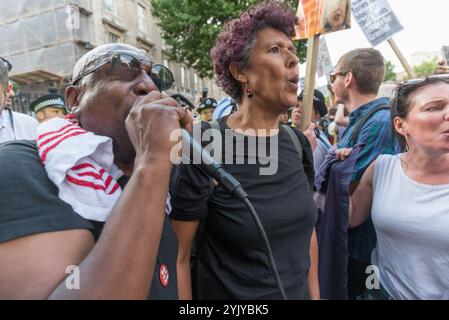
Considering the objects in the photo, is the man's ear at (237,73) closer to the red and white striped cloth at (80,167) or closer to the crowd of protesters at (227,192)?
the crowd of protesters at (227,192)

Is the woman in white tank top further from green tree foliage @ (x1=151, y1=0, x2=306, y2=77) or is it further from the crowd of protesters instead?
green tree foliage @ (x1=151, y1=0, x2=306, y2=77)

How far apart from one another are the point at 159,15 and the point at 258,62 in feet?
56.5

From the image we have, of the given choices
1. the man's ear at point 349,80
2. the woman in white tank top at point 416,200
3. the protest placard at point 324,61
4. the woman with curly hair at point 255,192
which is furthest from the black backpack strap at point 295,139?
the protest placard at point 324,61

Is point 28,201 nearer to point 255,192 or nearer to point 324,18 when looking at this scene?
point 255,192

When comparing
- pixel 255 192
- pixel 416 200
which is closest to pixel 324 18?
pixel 416 200

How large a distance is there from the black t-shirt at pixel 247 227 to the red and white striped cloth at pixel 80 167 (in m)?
0.52

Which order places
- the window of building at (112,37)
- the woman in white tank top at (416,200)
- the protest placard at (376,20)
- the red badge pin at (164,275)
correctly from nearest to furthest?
the red badge pin at (164,275) < the woman in white tank top at (416,200) < the protest placard at (376,20) < the window of building at (112,37)

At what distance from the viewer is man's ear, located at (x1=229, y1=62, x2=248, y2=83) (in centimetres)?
186

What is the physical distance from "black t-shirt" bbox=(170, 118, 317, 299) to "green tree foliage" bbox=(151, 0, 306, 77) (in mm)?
15275

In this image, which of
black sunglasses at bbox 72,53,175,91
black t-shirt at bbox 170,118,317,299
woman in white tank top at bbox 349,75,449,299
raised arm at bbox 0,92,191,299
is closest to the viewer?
raised arm at bbox 0,92,191,299

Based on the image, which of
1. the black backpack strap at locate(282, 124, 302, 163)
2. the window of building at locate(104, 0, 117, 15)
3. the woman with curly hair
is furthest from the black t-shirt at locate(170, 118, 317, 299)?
the window of building at locate(104, 0, 117, 15)

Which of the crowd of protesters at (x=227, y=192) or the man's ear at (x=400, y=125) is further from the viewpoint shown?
the man's ear at (x=400, y=125)

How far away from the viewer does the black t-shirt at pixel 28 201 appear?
814 mm

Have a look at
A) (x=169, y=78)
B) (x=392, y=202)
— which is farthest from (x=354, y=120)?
(x=169, y=78)
